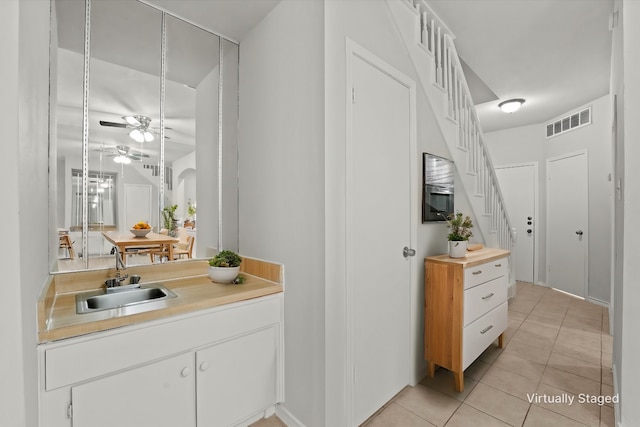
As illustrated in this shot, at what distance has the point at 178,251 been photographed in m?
1.96

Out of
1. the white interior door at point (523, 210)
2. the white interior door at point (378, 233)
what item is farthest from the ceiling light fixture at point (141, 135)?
the white interior door at point (523, 210)

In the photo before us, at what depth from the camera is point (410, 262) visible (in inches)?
82.7

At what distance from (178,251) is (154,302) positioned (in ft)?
1.91

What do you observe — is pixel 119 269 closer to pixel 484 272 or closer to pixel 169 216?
pixel 169 216

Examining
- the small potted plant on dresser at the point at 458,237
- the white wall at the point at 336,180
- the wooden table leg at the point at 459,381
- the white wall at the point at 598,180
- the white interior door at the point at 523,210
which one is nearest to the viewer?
the white wall at the point at 336,180

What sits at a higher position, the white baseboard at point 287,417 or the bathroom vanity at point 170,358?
the bathroom vanity at point 170,358

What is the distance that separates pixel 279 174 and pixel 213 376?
1144mm

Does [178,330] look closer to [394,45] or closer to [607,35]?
[394,45]

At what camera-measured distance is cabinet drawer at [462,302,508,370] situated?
202cm

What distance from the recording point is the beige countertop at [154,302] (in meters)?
1.14

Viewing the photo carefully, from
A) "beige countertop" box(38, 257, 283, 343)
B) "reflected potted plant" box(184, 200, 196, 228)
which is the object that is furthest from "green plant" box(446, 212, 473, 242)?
"reflected potted plant" box(184, 200, 196, 228)

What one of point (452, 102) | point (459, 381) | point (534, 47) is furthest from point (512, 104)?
point (459, 381)

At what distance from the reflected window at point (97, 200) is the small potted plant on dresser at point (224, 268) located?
0.63 meters

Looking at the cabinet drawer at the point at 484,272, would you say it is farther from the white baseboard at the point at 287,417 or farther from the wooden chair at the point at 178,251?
the wooden chair at the point at 178,251
